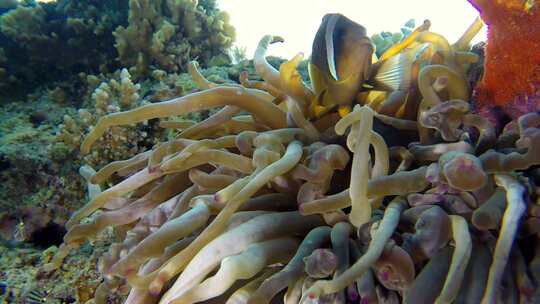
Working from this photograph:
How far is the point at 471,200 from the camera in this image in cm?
104

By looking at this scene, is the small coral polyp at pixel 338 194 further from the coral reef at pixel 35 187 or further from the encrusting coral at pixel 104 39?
the encrusting coral at pixel 104 39

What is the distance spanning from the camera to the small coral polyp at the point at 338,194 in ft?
3.14

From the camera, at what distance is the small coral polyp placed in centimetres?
96

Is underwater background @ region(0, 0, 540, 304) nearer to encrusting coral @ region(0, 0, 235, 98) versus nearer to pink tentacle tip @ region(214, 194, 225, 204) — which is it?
pink tentacle tip @ region(214, 194, 225, 204)

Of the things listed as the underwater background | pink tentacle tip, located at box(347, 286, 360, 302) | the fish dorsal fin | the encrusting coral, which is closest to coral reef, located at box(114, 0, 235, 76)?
the encrusting coral

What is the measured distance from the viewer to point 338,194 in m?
1.10

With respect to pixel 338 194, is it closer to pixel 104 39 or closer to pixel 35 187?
pixel 35 187

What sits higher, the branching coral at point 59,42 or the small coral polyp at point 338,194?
the branching coral at point 59,42

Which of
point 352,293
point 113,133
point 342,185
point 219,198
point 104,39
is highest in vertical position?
point 104,39

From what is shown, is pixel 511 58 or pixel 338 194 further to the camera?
pixel 511 58

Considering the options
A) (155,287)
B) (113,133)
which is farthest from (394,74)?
(113,133)

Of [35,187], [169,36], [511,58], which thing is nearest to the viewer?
[511,58]

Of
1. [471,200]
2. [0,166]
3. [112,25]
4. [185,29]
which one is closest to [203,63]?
[185,29]

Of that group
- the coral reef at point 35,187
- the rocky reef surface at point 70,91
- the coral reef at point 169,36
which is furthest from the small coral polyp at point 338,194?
the coral reef at point 169,36
